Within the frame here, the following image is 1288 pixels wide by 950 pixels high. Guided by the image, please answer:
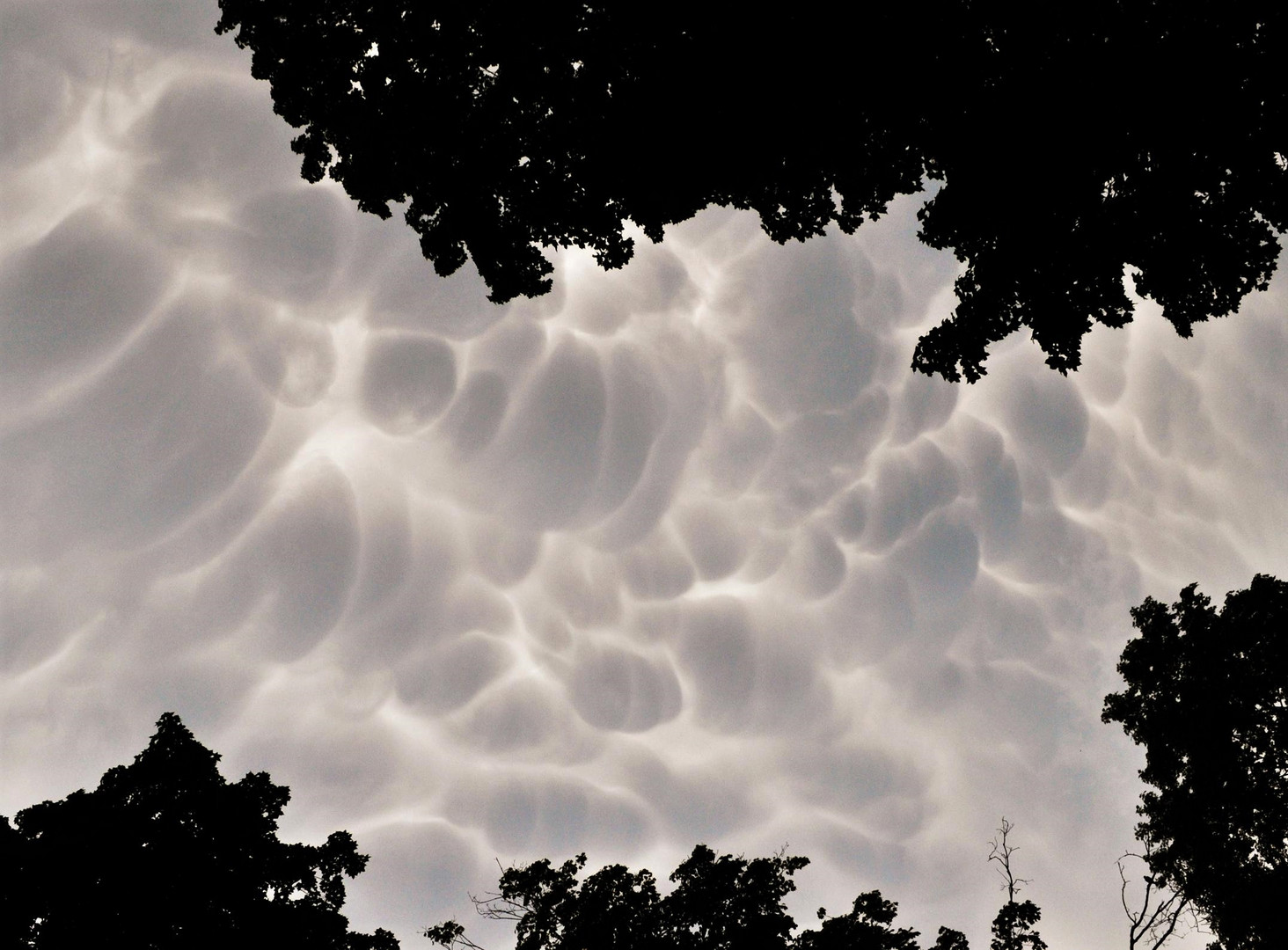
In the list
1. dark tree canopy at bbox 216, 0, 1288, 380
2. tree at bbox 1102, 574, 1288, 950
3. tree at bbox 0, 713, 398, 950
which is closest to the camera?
dark tree canopy at bbox 216, 0, 1288, 380

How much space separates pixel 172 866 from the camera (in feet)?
53.7

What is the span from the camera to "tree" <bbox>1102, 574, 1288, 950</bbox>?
17594mm

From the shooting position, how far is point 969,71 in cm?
877

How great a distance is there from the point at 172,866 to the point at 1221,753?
27.1 m

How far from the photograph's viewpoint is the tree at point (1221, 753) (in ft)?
57.7

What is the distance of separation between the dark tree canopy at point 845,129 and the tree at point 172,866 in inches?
623

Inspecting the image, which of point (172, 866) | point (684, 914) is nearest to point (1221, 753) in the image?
point (684, 914)

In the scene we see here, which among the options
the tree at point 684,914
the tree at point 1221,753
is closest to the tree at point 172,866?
the tree at point 684,914

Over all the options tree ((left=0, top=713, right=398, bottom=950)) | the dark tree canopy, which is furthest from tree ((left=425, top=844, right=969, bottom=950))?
the dark tree canopy

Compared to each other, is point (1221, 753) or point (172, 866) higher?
point (1221, 753)

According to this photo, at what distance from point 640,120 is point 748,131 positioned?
4.92 ft

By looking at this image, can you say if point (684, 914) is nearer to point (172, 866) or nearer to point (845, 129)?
point (172, 866)

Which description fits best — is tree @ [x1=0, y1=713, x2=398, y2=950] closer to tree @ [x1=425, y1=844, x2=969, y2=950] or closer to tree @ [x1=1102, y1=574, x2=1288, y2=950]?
tree @ [x1=425, y1=844, x2=969, y2=950]

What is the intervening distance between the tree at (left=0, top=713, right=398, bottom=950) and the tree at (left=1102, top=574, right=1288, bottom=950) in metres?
22.0
